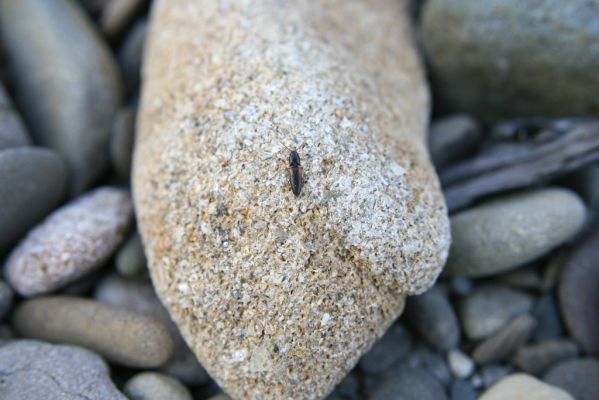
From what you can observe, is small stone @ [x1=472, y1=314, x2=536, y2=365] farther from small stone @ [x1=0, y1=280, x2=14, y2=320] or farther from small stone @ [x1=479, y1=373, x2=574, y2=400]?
small stone @ [x1=0, y1=280, x2=14, y2=320]

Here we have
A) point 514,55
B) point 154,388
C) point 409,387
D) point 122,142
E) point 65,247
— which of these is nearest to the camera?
point 154,388

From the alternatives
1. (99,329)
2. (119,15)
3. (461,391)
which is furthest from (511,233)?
(119,15)

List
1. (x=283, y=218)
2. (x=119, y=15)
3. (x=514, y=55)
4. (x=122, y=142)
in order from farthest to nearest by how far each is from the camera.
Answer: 1. (x=119, y=15)
2. (x=122, y=142)
3. (x=514, y=55)
4. (x=283, y=218)

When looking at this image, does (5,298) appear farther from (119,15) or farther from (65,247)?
(119,15)

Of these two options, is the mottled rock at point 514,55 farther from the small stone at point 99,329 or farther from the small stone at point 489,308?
the small stone at point 99,329

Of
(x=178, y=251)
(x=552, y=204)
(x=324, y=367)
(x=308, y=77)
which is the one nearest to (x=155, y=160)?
(x=178, y=251)

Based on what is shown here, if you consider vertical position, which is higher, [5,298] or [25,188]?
[25,188]

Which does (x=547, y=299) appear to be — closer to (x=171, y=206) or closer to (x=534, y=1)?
(x=534, y=1)

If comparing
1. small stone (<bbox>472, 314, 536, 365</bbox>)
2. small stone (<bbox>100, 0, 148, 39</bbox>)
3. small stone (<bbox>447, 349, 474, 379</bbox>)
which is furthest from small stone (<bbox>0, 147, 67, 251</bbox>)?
small stone (<bbox>472, 314, 536, 365</bbox>)

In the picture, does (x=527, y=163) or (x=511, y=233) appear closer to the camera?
(x=511, y=233)
